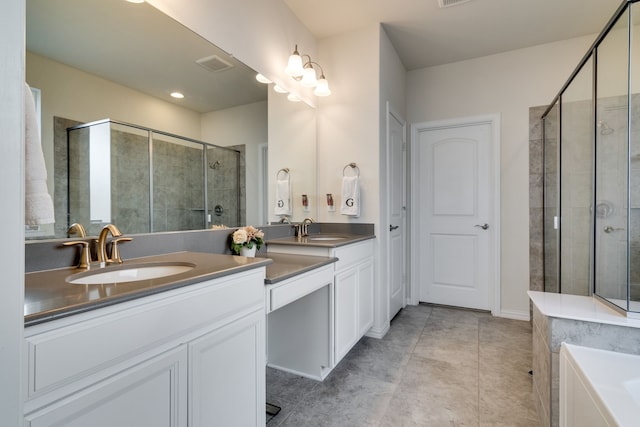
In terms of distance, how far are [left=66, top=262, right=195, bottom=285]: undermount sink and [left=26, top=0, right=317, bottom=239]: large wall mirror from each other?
20cm

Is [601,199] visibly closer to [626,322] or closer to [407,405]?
[626,322]

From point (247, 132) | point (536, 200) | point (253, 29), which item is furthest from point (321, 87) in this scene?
point (536, 200)

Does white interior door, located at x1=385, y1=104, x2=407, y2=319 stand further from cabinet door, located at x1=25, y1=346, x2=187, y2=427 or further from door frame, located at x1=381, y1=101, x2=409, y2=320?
cabinet door, located at x1=25, y1=346, x2=187, y2=427

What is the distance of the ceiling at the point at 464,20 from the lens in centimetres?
242

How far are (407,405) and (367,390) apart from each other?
241mm

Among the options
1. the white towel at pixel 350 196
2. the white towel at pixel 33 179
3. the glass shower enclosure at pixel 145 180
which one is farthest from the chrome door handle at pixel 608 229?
the white towel at pixel 33 179

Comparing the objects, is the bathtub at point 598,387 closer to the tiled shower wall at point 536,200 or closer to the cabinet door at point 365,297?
the cabinet door at point 365,297

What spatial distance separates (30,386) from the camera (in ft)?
2.07

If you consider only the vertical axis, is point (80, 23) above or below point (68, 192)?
above

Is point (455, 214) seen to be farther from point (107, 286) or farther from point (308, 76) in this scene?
point (107, 286)

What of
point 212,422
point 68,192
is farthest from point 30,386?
point 68,192

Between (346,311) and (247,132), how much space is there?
1.36m

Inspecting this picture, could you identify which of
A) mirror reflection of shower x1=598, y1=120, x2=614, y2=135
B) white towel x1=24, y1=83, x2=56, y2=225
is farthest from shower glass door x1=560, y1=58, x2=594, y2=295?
white towel x1=24, y1=83, x2=56, y2=225

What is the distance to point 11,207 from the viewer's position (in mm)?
514
